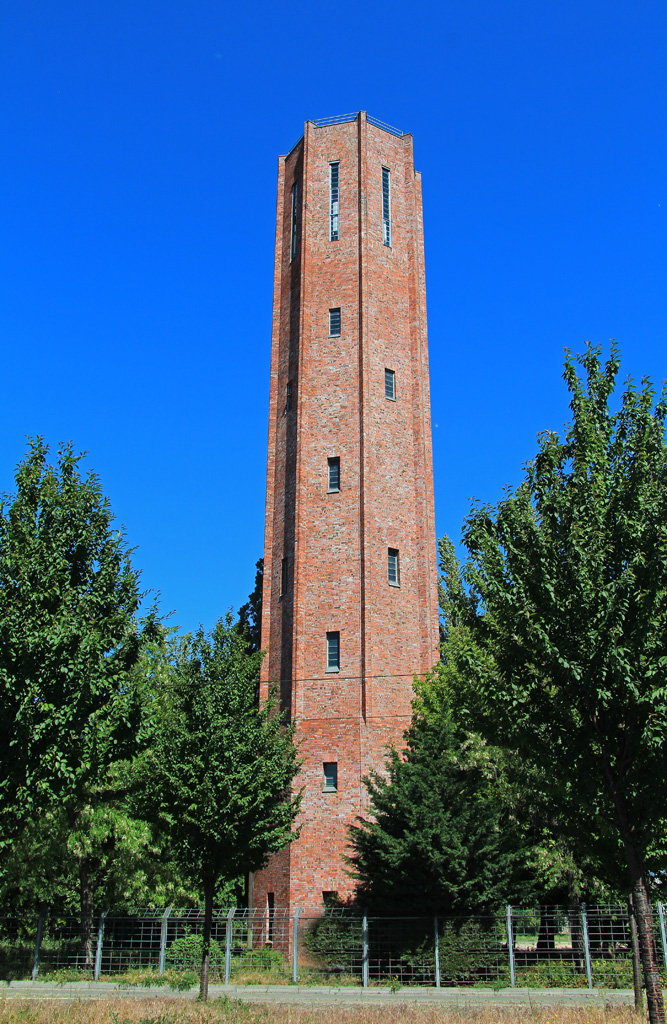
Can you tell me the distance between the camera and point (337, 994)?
19484 millimetres

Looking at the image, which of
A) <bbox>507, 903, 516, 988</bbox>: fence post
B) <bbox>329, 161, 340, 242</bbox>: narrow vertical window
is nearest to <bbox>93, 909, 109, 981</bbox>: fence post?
<bbox>507, 903, 516, 988</bbox>: fence post

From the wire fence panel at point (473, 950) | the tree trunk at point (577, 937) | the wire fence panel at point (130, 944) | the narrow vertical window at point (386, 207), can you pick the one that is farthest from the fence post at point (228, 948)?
the narrow vertical window at point (386, 207)

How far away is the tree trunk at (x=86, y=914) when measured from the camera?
23.3 m

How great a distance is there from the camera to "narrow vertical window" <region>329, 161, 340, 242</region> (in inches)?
1367

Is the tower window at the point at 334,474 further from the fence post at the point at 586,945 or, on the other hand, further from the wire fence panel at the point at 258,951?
the fence post at the point at 586,945

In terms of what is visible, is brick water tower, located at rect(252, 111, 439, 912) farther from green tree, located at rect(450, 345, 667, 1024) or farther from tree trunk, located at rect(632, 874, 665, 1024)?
tree trunk, located at rect(632, 874, 665, 1024)

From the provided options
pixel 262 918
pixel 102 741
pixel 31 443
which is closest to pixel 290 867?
pixel 262 918

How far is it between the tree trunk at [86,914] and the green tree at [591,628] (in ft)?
49.8

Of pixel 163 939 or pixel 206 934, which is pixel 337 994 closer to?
pixel 206 934

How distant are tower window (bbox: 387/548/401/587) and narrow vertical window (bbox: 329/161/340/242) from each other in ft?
40.9

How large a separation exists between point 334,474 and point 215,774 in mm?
15438

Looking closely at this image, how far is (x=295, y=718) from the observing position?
1105 inches

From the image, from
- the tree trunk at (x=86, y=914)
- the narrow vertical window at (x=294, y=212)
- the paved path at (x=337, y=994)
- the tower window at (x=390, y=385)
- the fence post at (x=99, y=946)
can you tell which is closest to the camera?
the paved path at (x=337, y=994)

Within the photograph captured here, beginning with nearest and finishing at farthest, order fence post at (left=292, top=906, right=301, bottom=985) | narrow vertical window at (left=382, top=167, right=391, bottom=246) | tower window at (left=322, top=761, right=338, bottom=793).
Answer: fence post at (left=292, top=906, right=301, bottom=985), tower window at (left=322, top=761, right=338, bottom=793), narrow vertical window at (left=382, top=167, right=391, bottom=246)
